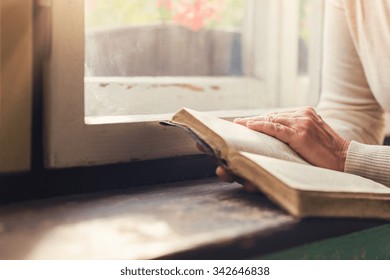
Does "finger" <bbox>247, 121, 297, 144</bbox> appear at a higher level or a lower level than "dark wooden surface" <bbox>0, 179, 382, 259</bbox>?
higher

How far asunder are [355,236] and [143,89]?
59 cm

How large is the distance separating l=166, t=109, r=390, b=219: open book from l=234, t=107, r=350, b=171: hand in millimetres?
67

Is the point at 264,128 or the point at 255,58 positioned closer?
the point at 264,128

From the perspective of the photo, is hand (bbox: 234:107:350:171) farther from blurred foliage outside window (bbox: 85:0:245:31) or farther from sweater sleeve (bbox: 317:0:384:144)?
blurred foliage outside window (bbox: 85:0:245:31)

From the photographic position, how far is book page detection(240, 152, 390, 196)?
68 cm

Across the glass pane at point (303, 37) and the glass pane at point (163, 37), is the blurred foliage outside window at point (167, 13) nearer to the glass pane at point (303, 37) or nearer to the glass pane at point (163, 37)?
the glass pane at point (163, 37)

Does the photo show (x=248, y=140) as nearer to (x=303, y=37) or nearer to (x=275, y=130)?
(x=275, y=130)

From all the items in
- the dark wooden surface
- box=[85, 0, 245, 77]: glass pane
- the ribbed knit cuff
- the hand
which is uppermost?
box=[85, 0, 245, 77]: glass pane

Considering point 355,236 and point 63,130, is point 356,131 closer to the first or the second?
point 355,236

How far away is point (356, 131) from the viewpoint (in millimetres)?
1125

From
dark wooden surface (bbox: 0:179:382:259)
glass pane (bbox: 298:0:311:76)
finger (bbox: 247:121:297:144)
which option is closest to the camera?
dark wooden surface (bbox: 0:179:382:259)

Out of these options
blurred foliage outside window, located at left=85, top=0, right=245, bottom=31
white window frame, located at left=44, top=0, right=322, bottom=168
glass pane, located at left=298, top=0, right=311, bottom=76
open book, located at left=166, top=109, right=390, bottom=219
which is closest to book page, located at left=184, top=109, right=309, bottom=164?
open book, located at left=166, top=109, right=390, bottom=219

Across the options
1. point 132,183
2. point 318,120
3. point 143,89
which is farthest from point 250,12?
→ point 132,183

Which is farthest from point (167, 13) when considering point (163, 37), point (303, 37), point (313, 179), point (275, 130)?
point (313, 179)
